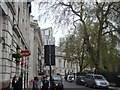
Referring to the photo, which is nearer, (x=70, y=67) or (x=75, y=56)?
(x=75, y=56)

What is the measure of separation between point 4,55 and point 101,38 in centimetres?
3424

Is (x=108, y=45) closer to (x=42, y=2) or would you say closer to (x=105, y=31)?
(x=105, y=31)

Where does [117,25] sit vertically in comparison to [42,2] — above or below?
below

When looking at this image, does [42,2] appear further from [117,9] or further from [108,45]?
[108,45]

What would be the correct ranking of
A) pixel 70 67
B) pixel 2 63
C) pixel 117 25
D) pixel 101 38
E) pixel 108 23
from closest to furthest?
1. pixel 2 63
2. pixel 117 25
3. pixel 108 23
4. pixel 101 38
5. pixel 70 67

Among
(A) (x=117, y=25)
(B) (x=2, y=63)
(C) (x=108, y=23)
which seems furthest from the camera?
(C) (x=108, y=23)

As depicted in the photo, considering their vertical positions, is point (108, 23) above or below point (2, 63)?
above

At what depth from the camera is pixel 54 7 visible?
3906 cm

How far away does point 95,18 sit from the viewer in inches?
1736

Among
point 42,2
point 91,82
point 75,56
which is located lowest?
point 91,82

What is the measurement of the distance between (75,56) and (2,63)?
60.5 meters

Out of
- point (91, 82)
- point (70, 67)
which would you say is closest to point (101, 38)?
point (91, 82)

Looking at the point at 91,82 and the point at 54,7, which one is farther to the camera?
the point at 91,82

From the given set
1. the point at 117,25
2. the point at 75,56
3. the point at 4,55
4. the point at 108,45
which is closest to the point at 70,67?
the point at 75,56
